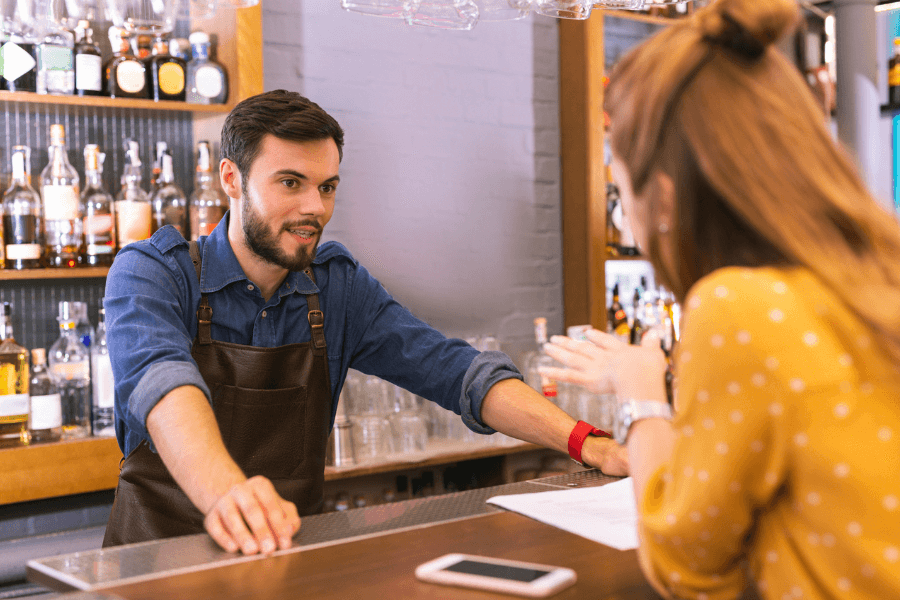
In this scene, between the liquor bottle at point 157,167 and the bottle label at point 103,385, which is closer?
the bottle label at point 103,385

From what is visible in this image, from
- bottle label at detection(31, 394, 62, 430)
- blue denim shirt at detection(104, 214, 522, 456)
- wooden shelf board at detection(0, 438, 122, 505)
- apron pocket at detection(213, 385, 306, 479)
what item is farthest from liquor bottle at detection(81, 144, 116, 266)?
apron pocket at detection(213, 385, 306, 479)

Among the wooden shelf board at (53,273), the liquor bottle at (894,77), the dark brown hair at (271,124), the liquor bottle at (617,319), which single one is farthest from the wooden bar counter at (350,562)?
the liquor bottle at (894,77)

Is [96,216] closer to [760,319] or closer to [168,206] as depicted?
[168,206]

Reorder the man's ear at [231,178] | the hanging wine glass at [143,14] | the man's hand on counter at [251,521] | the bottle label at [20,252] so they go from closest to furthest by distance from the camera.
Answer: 1. the man's hand on counter at [251,521]
2. the hanging wine glass at [143,14]
3. the man's ear at [231,178]
4. the bottle label at [20,252]

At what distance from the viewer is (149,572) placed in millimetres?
1039

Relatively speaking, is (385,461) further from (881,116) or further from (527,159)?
(881,116)

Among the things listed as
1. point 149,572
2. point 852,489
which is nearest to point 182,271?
point 149,572

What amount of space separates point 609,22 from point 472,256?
1.10 meters

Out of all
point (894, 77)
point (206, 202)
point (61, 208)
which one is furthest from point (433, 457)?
point (894, 77)

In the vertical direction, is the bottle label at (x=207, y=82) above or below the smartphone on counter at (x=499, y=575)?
above

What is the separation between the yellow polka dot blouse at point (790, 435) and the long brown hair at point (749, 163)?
4 cm

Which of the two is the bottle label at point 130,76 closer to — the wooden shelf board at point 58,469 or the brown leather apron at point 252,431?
the brown leather apron at point 252,431

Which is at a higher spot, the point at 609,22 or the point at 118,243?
the point at 609,22

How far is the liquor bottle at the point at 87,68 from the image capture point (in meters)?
2.26
